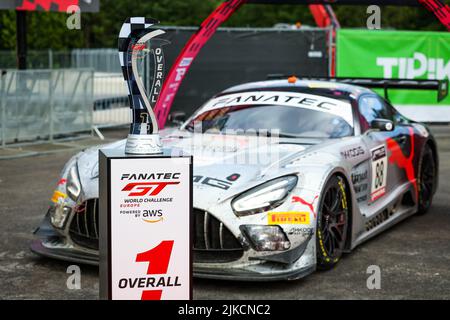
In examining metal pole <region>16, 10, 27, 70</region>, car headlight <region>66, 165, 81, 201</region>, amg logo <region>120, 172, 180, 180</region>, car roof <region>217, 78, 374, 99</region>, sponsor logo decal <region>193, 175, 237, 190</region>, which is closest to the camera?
amg logo <region>120, 172, 180, 180</region>

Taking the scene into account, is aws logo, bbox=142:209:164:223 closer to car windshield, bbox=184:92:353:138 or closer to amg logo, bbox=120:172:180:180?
amg logo, bbox=120:172:180:180

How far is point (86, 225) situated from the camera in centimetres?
582

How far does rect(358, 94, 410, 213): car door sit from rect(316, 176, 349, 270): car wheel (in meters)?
0.61

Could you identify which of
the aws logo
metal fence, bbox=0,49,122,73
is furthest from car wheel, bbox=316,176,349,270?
metal fence, bbox=0,49,122,73

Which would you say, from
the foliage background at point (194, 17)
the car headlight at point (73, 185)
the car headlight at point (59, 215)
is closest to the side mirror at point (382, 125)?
A: the car headlight at point (73, 185)

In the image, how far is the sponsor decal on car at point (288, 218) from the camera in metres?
5.53

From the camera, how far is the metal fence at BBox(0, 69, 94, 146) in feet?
42.7

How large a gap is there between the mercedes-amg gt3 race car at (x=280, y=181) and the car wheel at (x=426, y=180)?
44mm

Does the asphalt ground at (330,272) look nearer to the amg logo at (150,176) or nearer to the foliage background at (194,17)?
the amg logo at (150,176)

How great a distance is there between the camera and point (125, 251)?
4.01 m

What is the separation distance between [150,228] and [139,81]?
0.72 metres

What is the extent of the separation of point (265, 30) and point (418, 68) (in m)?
3.19
